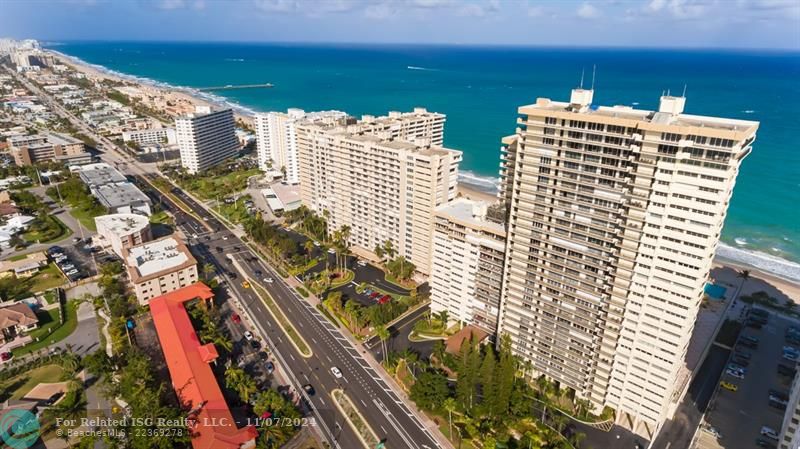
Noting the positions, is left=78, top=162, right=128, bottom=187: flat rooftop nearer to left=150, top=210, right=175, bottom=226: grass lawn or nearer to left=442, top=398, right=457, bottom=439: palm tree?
left=150, top=210, right=175, bottom=226: grass lawn

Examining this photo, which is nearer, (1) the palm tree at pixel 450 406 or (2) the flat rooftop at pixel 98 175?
(1) the palm tree at pixel 450 406

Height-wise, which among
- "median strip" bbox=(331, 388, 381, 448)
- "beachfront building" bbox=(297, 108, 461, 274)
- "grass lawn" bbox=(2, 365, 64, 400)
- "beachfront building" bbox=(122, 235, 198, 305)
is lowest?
"median strip" bbox=(331, 388, 381, 448)

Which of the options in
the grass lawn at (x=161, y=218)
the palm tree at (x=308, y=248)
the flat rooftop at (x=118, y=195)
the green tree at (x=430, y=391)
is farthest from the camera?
the flat rooftop at (x=118, y=195)

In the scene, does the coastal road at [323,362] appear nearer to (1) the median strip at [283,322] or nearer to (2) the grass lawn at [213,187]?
(1) the median strip at [283,322]

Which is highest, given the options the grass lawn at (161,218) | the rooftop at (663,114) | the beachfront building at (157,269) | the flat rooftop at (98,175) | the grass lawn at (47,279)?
the rooftop at (663,114)

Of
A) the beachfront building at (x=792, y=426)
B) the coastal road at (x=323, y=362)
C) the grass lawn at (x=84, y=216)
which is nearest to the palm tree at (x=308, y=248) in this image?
the coastal road at (x=323, y=362)

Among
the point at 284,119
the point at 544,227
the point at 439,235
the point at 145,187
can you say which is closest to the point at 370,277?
the point at 439,235

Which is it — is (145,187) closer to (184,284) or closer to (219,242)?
(219,242)

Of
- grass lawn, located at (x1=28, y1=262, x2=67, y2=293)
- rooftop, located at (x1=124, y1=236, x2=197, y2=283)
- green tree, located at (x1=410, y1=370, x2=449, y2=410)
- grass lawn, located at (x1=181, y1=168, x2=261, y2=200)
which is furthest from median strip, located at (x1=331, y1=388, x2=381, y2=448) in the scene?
grass lawn, located at (x1=181, y1=168, x2=261, y2=200)
